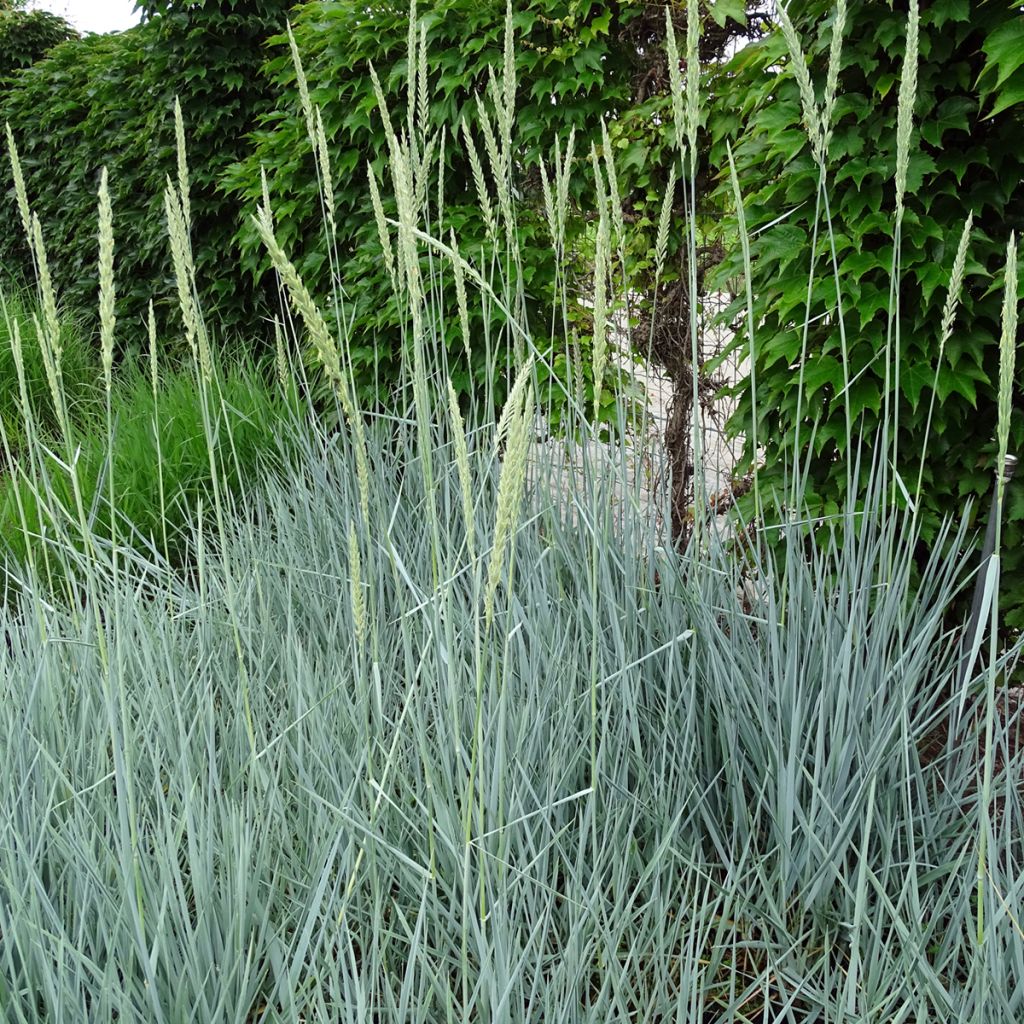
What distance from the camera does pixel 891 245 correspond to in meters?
2.53

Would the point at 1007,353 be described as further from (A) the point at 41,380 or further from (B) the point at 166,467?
(A) the point at 41,380

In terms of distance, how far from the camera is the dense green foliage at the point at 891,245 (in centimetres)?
241

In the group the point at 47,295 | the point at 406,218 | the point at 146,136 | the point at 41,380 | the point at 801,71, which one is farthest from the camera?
the point at 146,136

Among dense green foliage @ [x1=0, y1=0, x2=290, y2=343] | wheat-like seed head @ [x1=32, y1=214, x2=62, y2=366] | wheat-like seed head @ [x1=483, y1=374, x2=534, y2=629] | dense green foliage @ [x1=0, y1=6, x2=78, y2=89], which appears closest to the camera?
wheat-like seed head @ [x1=483, y1=374, x2=534, y2=629]

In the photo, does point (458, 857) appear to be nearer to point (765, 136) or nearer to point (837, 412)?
point (837, 412)

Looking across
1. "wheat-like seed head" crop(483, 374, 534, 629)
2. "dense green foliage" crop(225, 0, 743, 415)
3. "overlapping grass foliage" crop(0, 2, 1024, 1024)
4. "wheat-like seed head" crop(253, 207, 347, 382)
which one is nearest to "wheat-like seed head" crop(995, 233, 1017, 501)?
"overlapping grass foliage" crop(0, 2, 1024, 1024)

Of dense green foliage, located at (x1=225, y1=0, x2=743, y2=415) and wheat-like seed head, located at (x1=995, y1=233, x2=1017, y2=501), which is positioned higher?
dense green foliage, located at (x1=225, y1=0, x2=743, y2=415)

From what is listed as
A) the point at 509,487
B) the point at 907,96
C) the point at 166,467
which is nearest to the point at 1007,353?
the point at 509,487

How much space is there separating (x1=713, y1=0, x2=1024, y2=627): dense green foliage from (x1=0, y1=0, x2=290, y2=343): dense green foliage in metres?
3.51

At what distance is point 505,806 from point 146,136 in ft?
20.1

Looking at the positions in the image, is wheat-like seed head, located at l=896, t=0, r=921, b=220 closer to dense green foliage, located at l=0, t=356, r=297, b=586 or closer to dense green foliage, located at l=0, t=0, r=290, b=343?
dense green foliage, located at l=0, t=356, r=297, b=586

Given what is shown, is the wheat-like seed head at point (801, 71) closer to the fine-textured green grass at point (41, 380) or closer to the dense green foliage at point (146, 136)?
the dense green foliage at point (146, 136)

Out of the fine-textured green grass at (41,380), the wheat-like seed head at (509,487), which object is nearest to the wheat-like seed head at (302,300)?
the wheat-like seed head at (509,487)

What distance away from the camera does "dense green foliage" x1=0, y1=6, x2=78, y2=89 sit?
992cm
